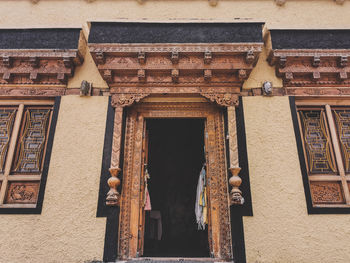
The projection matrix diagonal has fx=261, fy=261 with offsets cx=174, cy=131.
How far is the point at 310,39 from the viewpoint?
4.58m

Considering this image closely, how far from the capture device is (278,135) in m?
4.38

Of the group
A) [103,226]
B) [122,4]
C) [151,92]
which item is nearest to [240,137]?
[151,92]

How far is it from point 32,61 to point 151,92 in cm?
216

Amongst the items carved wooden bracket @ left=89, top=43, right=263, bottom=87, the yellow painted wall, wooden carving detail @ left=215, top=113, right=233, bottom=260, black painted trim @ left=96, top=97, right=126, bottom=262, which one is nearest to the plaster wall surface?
the yellow painted wall

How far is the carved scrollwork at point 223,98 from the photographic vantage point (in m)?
4.41

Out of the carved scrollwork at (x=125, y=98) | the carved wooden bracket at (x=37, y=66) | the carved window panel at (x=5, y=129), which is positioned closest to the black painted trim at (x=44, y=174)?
the carved wooden bracket at (x=37, y=66)

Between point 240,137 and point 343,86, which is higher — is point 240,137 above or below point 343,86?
below

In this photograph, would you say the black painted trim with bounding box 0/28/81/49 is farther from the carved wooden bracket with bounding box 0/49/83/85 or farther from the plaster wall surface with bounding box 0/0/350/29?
the plaster wall surface with bounding box 0/0/350/29

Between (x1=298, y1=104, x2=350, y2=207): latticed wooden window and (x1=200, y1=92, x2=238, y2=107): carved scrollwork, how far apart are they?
126 centimetres

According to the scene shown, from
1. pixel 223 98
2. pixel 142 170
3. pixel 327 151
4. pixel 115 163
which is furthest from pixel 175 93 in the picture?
pixel 327 151

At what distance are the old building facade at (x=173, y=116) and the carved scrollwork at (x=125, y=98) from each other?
0.02m

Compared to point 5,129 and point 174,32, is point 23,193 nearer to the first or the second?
point 5,129

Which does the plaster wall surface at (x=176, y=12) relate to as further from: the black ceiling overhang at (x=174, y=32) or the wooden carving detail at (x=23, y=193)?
the wooden carving detail at (x=23, y=193)

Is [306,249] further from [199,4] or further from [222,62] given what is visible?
[199,4]
